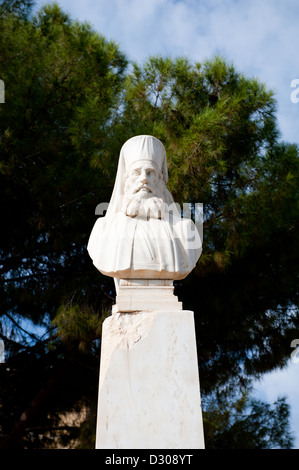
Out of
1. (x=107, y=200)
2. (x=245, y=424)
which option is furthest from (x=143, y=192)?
(x=245, y=424)

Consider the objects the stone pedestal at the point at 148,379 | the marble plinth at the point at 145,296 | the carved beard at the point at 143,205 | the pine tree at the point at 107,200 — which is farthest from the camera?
the pine tree at the point at 107,200

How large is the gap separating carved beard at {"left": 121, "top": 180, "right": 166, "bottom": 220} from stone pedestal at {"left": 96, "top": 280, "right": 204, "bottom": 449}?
475 mm

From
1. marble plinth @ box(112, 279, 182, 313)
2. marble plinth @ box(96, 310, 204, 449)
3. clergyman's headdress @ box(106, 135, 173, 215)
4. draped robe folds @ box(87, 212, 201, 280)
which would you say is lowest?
marble plinth @ box(96, 310, 204, 449)

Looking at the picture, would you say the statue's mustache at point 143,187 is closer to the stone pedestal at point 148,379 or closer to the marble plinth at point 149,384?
the stone pedestal at point 148,379

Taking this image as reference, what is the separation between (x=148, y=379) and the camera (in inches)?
103

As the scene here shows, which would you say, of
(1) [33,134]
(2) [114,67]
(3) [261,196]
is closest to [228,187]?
(3) [261,196]

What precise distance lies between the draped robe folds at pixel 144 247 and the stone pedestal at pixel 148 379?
0.13 m

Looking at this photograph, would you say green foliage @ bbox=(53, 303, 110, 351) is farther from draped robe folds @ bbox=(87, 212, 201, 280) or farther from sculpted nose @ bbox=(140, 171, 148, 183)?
sculpted nose @ bbox=(140, 171, 148, 183)

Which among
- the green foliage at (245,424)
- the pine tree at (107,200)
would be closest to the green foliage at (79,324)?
the pine tree at (107,200)

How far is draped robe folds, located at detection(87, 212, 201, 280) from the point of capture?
287 centimetres

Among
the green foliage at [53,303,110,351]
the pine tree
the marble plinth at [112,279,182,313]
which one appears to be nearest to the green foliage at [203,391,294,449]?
the pine tree

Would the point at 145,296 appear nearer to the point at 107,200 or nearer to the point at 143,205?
the point at 143,205

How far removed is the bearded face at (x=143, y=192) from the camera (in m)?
3.10

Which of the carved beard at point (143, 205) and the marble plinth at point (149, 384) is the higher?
the carved beard at point (143, 205)
